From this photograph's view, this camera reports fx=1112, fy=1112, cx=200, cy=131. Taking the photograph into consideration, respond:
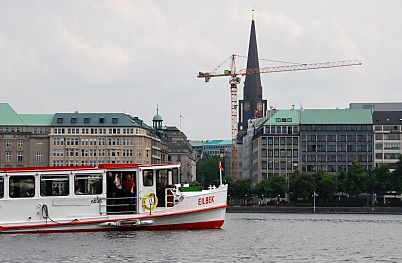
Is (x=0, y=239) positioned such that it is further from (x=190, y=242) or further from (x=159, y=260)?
(x=159, y=260)

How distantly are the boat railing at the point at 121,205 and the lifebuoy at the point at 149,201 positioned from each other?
0.57m

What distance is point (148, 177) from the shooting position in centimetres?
7125

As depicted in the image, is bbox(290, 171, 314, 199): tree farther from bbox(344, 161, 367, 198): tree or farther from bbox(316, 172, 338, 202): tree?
bbox(344, 161, 367, 198): tree

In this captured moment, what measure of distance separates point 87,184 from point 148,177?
3947mm

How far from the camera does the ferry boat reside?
69250 mm

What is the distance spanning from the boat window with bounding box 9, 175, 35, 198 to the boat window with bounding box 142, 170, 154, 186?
703 cm

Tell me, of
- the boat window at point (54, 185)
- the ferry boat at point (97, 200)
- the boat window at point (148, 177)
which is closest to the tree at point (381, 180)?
the ferry boat at point (97, 200)

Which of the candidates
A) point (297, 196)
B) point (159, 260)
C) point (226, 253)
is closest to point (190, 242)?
point (226, 253)

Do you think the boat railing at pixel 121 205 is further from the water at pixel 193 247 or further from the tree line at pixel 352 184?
the tree line at pixel 352 184

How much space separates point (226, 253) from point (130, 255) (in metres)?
5.27

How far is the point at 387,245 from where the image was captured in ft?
214

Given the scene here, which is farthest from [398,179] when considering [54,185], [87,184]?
[54,185]

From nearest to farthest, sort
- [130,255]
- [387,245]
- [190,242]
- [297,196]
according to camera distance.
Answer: [130,255] → [190,242] → [387,245] → [297,196]

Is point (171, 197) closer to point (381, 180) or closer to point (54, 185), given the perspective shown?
point (54, 185)
